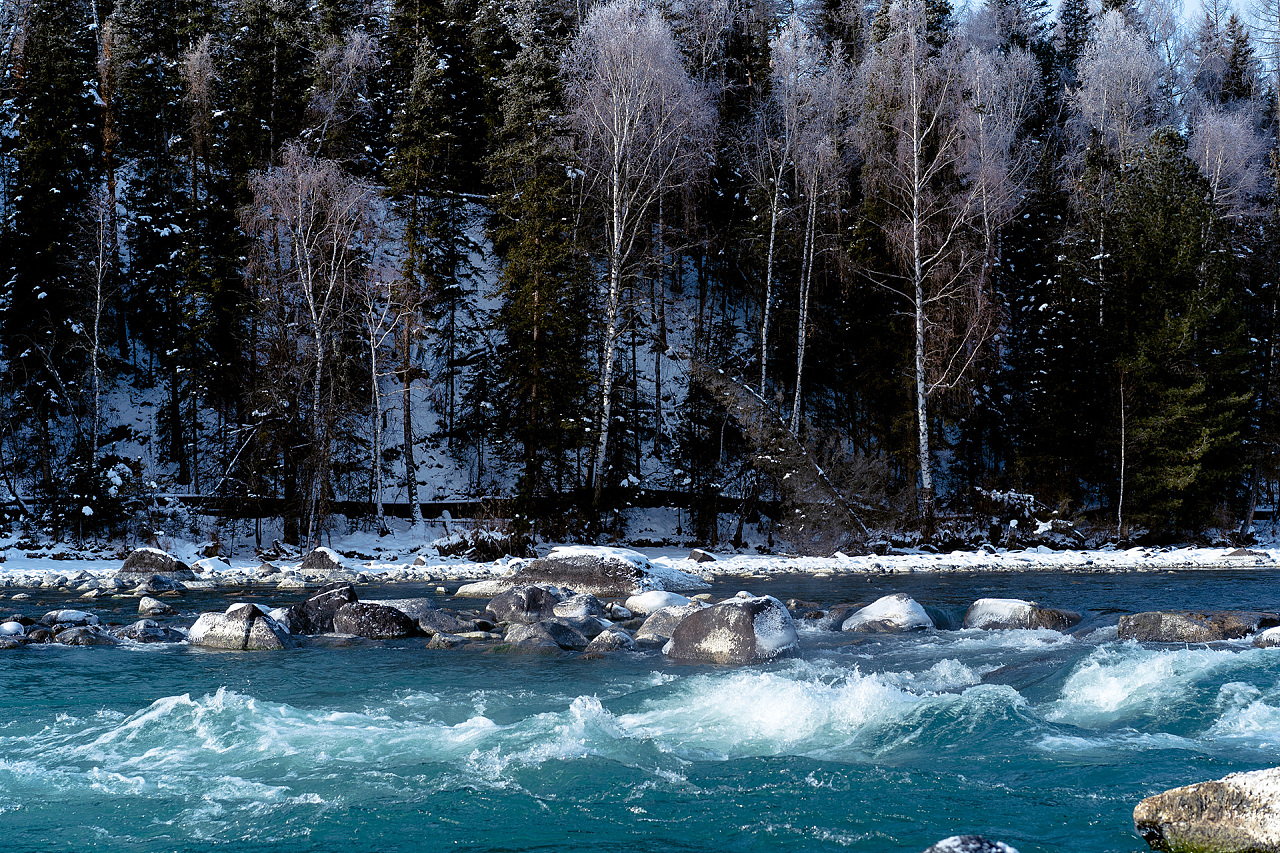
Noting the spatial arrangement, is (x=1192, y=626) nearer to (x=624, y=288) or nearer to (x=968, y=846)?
(x=968, y=846)

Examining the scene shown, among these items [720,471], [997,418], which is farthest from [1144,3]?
[720,471]

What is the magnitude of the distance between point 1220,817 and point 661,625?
7540mm

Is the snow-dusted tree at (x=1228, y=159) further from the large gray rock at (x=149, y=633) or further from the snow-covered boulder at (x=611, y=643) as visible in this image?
the large gray rock at (x=149, y=633)

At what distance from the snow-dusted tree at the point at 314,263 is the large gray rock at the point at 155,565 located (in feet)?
12.8

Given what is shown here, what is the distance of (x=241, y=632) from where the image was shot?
1029cm

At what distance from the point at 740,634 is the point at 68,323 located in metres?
20.7

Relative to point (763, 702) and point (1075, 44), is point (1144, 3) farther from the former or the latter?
point (763, 702)

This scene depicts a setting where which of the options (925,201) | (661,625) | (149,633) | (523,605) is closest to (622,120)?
(925,201)

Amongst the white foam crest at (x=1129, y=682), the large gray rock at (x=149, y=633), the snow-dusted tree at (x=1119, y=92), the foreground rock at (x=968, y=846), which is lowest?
the large gray rock at (x=149, y=633)

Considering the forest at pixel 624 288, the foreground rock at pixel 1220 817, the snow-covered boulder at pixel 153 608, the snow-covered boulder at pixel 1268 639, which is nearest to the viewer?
the foreground rock at pixel 1220 817

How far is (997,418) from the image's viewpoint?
90.1 feet

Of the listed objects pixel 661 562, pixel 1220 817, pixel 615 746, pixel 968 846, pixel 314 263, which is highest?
pixel 314 263

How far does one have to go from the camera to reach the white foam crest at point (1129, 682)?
6.98 meters

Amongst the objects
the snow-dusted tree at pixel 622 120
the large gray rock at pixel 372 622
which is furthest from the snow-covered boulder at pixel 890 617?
the snow-dusted tree at pixel 622 120
